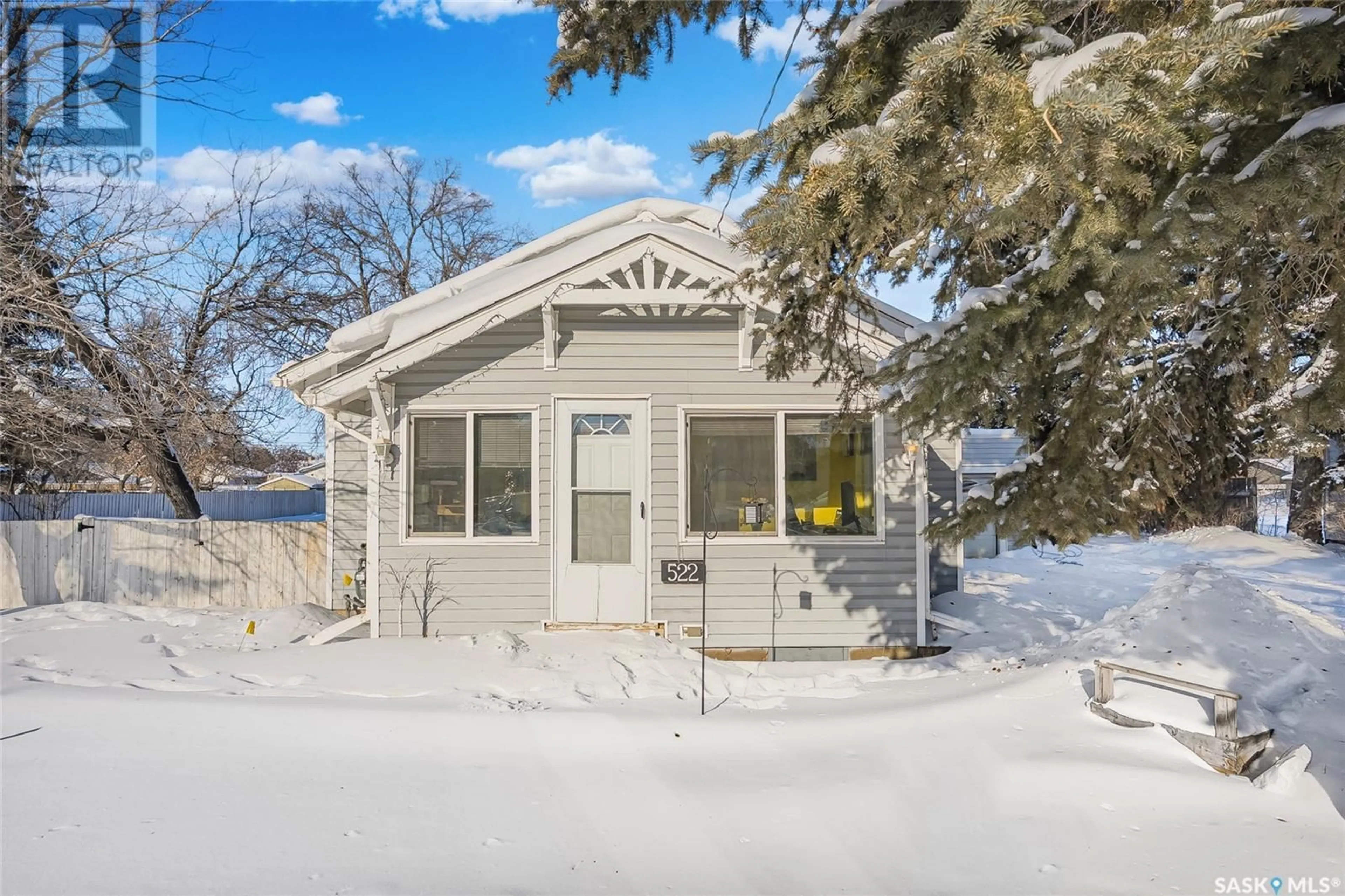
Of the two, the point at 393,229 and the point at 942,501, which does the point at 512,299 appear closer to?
the point at 942,501

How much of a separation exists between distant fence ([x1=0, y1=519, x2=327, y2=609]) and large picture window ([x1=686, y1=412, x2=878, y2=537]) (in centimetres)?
666

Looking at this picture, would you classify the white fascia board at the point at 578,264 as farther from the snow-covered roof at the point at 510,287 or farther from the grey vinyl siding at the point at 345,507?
the grey vinyl siding at the point at 345,507

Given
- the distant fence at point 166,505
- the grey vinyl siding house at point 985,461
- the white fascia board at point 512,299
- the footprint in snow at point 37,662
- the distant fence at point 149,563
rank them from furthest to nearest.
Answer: the distant fence at point 166,505 → the grey vinyl siding house at point 985,461 → the distant fence at point 149,563 → the white fascia board at point 512,299 → the footprint in snow at point 37,662

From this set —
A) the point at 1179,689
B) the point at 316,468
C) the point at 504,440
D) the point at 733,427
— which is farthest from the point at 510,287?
the point at 316,468

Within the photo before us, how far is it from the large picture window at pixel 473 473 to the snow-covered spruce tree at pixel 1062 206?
3.32 metres

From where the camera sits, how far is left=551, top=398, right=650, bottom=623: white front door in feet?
26.2

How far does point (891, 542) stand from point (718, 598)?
6.37ft

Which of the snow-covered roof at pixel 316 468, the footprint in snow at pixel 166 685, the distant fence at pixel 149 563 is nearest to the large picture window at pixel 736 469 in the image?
the footprint in snow at pixel 166 685

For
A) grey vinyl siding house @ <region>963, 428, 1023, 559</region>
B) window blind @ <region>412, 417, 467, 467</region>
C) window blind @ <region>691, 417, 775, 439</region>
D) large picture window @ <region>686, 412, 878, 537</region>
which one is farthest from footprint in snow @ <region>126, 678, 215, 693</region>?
grey vinyl siding house @ <region>963, 428, 1023, 559</region>

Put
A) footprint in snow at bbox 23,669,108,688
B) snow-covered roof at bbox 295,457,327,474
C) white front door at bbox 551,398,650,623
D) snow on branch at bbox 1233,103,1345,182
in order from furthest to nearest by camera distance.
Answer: snow-covered roof at bbox 295,457,327,474 → white front door at bbox 551,398,650,623 → footprint in snow at bbox 23,669,108,688 → snow on branch at bbox 1233,103,1345,182

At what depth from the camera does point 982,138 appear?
300cm

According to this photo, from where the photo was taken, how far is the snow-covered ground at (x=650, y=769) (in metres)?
3.24

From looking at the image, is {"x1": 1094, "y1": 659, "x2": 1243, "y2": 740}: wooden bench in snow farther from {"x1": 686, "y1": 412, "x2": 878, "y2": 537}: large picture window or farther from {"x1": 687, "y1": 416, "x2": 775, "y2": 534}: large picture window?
{"x1": 687, "y1": 416, "x2": 775, "y2": 534}: large picture window

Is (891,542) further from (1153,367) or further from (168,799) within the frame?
(168,799)
